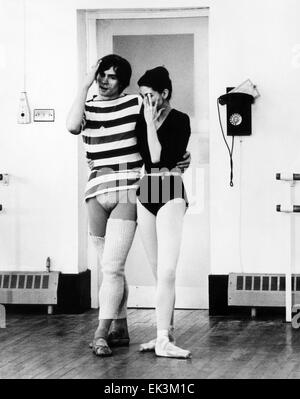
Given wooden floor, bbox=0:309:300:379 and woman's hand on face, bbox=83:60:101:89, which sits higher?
woman's hand on face, bbox=83:60:101:89

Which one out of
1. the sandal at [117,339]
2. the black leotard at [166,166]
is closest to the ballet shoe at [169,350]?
the sandal at [117,339]

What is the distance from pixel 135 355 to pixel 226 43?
2.31 metres

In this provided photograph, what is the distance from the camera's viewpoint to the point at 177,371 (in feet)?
13.8

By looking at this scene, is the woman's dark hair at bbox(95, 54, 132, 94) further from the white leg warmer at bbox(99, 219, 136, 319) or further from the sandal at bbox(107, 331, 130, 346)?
the sandal at bbox(107, 331, 130, 346)

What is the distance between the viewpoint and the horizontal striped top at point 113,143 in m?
4.73

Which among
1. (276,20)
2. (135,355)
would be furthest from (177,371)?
(276,20)

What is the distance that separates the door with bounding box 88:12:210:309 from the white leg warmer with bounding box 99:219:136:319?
4.84 ft

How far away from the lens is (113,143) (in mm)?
4734

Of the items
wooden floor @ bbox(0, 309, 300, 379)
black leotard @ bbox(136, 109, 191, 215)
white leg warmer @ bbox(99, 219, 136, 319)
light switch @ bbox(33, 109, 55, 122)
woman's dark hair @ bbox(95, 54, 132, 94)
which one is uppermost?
woman's dark hair @ bbox(95, 54, 132, 94)

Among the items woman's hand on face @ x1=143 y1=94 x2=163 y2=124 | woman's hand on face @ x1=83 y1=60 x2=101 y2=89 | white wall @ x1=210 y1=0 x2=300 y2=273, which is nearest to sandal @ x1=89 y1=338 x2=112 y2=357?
woman's hand on face @ x1=143 y1=94 x2=163 y2=124

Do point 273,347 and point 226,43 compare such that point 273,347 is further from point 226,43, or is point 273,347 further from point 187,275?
point 226,43

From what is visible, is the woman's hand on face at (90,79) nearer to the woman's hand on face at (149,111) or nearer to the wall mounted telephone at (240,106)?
the woman's hand on face at (149,111)

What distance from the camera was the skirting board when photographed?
614 cm

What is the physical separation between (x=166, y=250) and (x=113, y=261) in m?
0.35
